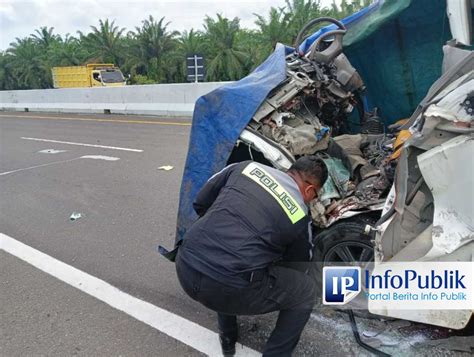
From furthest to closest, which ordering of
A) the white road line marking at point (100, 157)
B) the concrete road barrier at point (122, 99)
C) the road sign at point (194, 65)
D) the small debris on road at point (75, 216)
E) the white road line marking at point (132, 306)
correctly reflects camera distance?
the road sign at point (194, 65)
the concrete road barrier at point (122, 99)
the white road line marking at point (100, 157)
the small debris on road at point (75, 216)
the white road line marking at point (132, 306)

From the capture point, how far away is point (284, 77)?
355cm

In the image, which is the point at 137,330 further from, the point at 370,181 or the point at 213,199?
the point at 370,181

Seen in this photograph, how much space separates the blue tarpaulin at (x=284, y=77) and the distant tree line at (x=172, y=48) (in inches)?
738

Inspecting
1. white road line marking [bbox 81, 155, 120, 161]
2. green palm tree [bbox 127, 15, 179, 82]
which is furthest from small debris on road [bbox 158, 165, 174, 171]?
green palm tree [bbox 127, 15, 179, 82]

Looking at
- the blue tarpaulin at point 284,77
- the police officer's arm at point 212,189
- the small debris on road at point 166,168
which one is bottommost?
the small debris on road at point 166,168

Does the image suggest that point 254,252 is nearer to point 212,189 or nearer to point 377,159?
point 212,189

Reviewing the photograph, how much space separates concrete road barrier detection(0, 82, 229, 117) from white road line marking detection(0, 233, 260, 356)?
27.2 ft

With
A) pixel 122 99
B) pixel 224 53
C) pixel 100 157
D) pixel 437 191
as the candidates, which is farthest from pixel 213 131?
pixel 224 53

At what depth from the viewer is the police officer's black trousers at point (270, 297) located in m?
2.20

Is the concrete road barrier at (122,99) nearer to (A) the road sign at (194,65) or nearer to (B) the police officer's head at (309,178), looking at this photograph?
(A) the road sign at (194,65)

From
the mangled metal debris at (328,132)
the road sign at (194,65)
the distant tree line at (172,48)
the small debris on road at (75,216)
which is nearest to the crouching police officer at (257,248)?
the mangled metal debris at (328,132)

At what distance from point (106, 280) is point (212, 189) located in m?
1.54

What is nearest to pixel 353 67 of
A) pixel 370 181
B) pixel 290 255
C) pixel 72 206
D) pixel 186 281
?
pixel 370 181

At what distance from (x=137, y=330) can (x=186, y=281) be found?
0.79 metres
